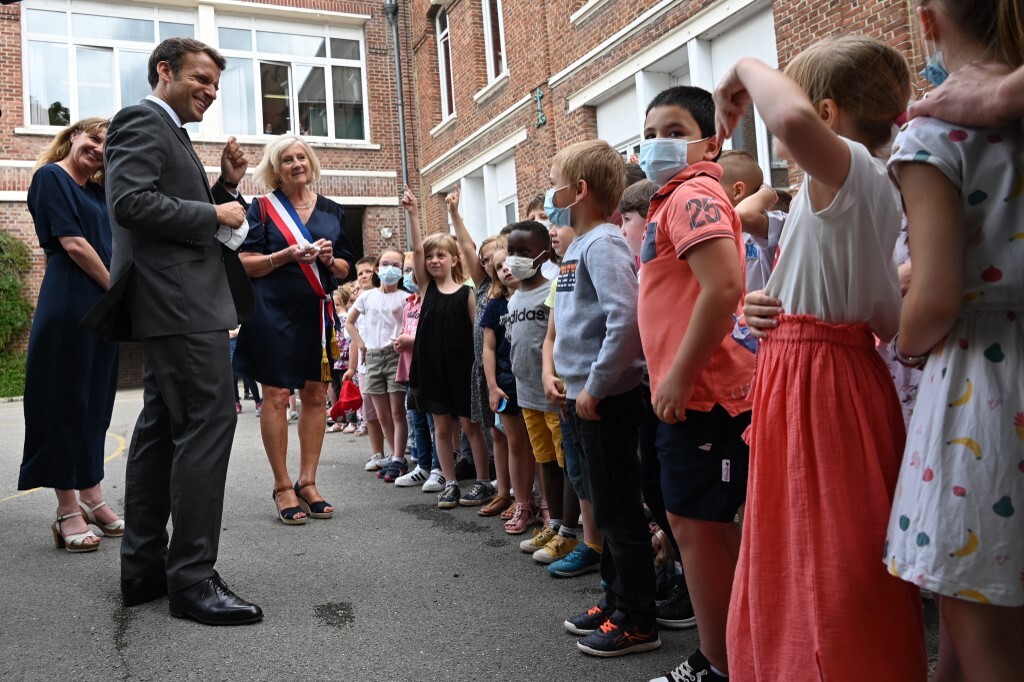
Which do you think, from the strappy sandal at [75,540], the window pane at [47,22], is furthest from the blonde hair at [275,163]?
the window pane at [47,22]

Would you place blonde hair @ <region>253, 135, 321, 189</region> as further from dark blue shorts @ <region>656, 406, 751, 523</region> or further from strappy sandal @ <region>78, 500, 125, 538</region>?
dark blue shorts @ <region>656, 406, 751, 523</region>

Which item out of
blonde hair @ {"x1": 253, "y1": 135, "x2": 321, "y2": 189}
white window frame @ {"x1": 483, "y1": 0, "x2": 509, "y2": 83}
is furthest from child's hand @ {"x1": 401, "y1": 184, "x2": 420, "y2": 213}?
white window frame @ {"x1": 483, "y1": 0, "x2": 509, "y2": 83}

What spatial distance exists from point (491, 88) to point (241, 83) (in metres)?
7.07

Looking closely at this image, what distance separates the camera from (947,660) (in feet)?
5.79

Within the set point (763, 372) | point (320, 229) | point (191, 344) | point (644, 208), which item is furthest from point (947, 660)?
point (320, 229)

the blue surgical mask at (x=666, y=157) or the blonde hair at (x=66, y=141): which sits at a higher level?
the blonde hair at (x=66, y=141)

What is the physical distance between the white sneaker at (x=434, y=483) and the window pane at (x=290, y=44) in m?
15.4

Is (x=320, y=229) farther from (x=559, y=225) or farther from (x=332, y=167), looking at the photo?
(x=332, y=167)

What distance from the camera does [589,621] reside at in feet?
9.88

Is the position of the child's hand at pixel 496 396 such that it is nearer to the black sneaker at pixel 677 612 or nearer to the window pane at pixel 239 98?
the black sneaker at pixel 677 612

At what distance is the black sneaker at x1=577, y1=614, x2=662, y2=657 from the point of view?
2.80 m

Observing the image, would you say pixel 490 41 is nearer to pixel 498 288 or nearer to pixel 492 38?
pixel 492 38

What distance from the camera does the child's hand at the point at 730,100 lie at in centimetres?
180

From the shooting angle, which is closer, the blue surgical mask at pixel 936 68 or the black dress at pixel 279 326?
the blue surgical mask at pixel 936 68
